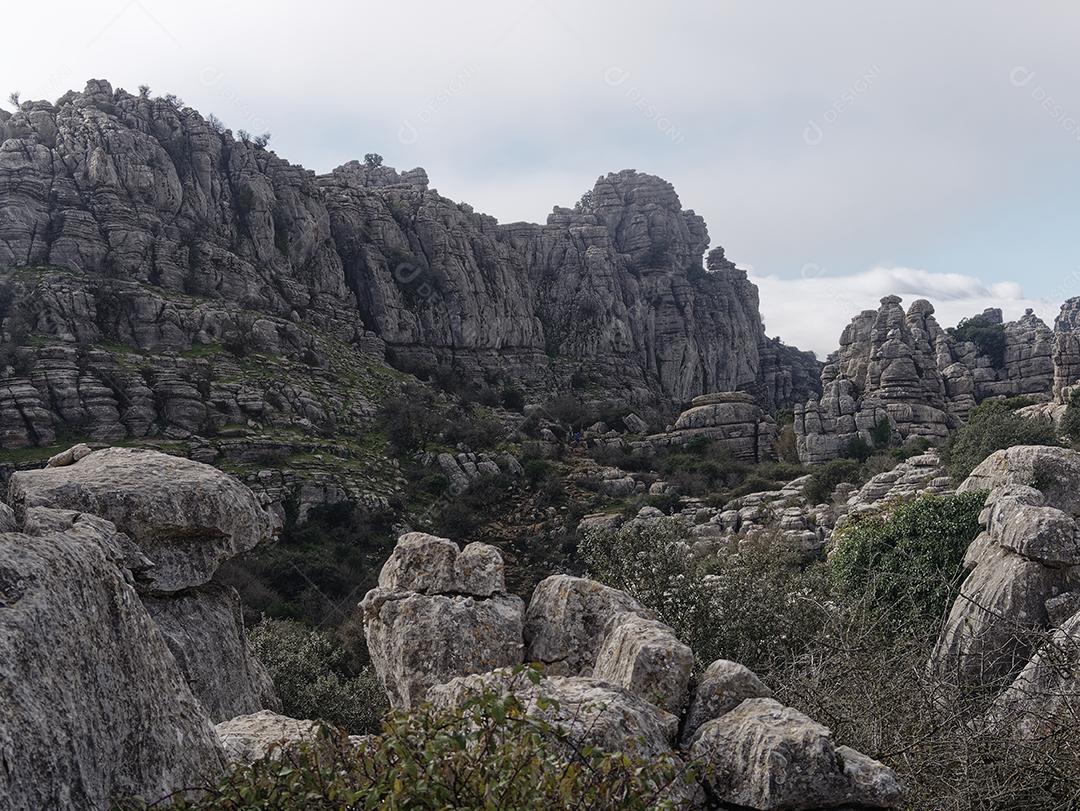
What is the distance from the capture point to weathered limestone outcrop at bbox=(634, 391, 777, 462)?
61.9 metres

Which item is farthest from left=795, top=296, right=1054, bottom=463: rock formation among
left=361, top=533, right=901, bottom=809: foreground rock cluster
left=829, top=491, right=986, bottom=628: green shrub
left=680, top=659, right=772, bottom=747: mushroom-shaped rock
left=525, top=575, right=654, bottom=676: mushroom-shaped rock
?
left=680, top=659, right=772, bottom=747: mushroom-shaped rock

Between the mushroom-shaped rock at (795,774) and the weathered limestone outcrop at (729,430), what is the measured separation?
57.1 metres

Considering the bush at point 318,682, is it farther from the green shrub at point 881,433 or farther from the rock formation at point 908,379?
the green shrub at point 881,433

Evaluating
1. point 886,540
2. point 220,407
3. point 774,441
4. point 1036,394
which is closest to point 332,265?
point 220,407

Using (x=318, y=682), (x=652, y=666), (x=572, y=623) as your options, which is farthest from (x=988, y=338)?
(x=652, y=666)

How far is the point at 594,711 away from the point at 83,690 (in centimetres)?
279

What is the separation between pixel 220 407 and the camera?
47.8 meters

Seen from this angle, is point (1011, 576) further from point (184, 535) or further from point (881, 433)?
point (881, 433)

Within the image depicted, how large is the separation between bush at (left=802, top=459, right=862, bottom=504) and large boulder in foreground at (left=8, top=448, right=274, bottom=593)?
3432cm

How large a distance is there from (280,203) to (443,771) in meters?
74.3

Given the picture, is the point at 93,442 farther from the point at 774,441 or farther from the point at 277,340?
the point at 774,441

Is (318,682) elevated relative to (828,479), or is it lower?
lower

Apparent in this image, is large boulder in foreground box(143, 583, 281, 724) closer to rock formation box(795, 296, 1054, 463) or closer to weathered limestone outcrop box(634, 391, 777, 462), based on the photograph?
rock formation box(795, 296, 1054, 463)

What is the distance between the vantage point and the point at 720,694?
6246 millimetres
